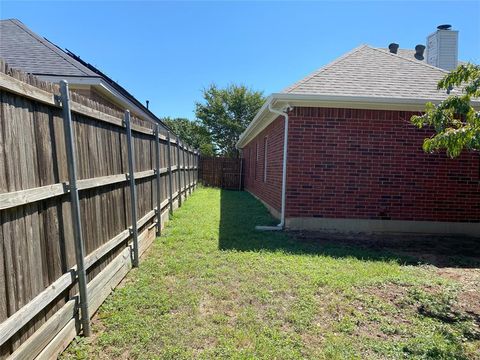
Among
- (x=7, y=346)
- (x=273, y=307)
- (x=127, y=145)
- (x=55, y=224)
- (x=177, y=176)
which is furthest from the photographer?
(x=177, y=176)

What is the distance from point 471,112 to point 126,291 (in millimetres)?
4326

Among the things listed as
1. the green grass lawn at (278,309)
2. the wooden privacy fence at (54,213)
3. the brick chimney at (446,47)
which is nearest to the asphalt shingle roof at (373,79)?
the green grass lawn at (278,309)

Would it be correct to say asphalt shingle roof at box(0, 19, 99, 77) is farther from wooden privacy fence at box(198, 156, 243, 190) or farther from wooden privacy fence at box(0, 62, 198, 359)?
wooden privacy fence at box(198, 156, 243, 190)

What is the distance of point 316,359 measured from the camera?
8.46 feet

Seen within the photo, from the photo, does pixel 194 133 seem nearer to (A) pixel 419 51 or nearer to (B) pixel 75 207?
(A) pixel 419 51

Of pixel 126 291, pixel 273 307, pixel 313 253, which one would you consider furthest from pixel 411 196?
pixel 126 291

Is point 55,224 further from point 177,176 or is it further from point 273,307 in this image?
point 177,176

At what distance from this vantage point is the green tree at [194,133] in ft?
112

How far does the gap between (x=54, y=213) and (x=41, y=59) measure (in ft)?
21.5

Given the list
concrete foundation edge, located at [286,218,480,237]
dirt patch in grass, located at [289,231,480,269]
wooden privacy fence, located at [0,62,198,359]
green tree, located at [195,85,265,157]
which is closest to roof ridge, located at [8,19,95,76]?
wooden privacy fence, located at [0,62,198,359]

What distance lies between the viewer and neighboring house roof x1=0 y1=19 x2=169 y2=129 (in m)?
7.02

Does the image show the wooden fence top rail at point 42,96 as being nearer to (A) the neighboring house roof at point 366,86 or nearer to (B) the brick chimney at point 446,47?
(A) the neighboring house roof at point 366,86

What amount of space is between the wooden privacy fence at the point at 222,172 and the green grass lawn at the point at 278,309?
1368 centimetres

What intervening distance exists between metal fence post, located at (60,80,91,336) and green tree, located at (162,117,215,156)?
27.0 m
